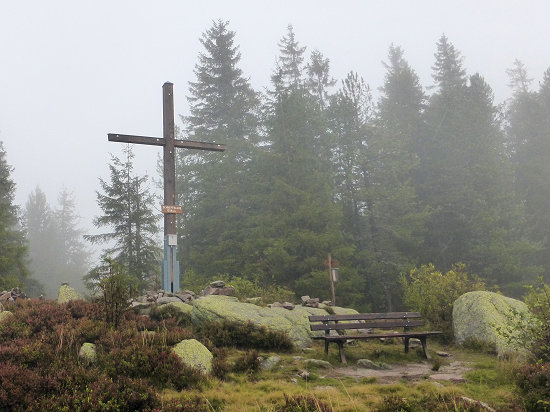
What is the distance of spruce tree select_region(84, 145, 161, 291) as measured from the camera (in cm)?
2228

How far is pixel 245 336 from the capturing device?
9.72 metres

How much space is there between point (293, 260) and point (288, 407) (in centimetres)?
1405

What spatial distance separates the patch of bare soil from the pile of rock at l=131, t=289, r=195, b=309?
5059 millimetres

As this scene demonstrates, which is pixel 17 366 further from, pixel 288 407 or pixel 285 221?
pixel 285 221

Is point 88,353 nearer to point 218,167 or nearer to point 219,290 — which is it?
point 219,290

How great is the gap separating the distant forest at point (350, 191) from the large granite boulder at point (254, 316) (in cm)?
748

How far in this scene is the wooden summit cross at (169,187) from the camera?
13.2 meters

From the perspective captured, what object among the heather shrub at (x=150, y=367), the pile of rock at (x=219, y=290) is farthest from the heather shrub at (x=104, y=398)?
the pile of rock at (x=219, y=290)

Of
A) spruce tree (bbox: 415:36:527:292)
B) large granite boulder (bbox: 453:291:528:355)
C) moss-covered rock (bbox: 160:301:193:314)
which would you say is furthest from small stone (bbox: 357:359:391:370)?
spruce tree (bbox: 415:36:527:292)

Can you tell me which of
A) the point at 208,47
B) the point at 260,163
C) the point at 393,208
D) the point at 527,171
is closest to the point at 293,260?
the point at 260,163

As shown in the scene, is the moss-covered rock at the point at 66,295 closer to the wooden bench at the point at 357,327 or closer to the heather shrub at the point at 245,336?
the heather shrub at the point at 245,336

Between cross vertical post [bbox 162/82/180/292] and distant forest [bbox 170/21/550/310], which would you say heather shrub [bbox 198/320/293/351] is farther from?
distant forest [bbox 170/21/550/310]

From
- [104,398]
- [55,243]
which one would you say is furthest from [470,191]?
[55,243]

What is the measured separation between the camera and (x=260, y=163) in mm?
23609
